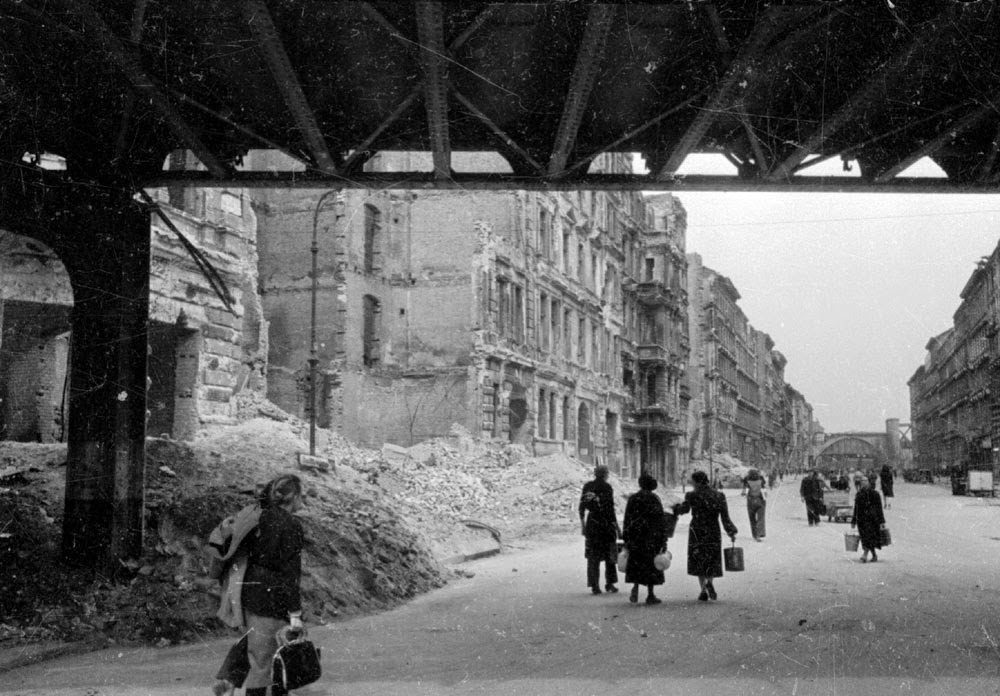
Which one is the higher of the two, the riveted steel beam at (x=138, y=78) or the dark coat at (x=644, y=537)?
the riveted steel beam at (x=138, y=78)

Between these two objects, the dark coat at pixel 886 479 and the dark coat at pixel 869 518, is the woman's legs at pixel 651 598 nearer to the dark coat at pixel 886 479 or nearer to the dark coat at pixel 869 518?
the dark coat at pixel 869 518

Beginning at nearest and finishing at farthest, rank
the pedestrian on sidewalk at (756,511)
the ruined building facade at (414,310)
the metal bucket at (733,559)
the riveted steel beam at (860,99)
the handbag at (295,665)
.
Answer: the handbag at (295,665) < the riveted steel beam at (860,99) < the metal bucket at (733,559) < the pedestrian on sidewalk at (756,511) < the ruined building facade at (414,310)

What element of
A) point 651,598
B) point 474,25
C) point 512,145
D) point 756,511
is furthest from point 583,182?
point 756,511

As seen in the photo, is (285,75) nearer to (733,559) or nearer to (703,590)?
(703,590)

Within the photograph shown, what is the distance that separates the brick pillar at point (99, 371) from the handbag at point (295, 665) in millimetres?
4926

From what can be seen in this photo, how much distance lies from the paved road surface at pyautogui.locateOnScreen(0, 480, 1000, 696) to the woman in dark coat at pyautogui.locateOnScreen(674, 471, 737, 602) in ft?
1.20

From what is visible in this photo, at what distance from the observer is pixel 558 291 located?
135 feet

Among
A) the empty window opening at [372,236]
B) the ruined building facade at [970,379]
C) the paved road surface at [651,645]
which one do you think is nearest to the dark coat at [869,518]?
the paved road surface at [651,645]

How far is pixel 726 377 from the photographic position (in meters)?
85.2

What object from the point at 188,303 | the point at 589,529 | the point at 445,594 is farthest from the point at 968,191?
the point at 188,303

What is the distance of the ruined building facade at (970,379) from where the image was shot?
58.2 metres

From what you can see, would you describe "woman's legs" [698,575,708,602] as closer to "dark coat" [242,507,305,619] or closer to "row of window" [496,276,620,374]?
"dark coat" [242,507,305,619]

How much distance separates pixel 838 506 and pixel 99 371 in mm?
24085

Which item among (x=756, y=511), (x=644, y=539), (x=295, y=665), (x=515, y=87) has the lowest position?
(x=756, y=511)
